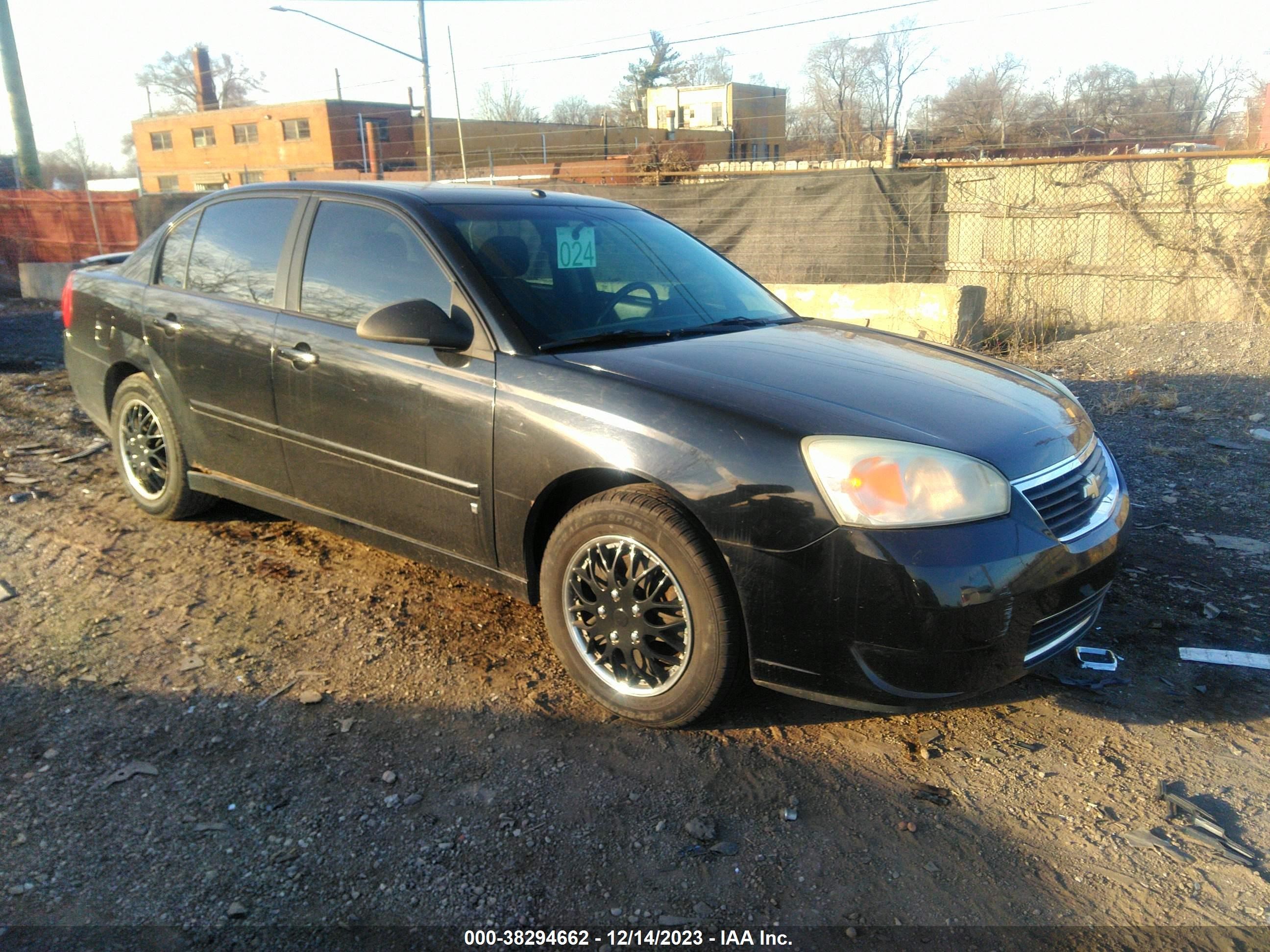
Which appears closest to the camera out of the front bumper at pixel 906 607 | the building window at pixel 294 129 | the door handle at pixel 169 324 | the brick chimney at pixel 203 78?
the front bumper at pixel 906 607

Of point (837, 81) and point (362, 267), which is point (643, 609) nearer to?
point (362, 267)

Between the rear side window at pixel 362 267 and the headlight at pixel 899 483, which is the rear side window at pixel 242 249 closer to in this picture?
the rear side window at pixel 362 267

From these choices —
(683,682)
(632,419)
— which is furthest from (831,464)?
(683,682)

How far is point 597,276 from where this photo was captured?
3.86m

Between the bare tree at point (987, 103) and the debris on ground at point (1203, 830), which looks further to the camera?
the bare tree at point (987, 103)

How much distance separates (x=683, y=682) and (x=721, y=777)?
311 mm

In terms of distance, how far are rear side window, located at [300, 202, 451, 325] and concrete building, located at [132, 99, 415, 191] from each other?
37.5 m

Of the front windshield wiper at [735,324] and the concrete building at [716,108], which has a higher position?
the concrete building at [716,108]

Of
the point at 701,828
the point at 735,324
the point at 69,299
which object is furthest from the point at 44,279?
the point at 701,828

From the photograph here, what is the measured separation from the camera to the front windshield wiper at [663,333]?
11.1 feet

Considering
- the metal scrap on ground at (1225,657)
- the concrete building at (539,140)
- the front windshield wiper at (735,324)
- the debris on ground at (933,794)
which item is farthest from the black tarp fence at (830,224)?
the concrete building at (539,140)

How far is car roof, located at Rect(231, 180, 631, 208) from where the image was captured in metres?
3.89

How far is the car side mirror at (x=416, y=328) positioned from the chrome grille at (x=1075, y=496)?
197cm

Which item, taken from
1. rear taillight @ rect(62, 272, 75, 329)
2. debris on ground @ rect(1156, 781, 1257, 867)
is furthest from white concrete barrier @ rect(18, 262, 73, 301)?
debris on ground @ rect(1156, 781, 1257, 867)
